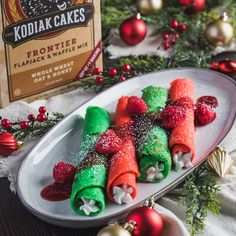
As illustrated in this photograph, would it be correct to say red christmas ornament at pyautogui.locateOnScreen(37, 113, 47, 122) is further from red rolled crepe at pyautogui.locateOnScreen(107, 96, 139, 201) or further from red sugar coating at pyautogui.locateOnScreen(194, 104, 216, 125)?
red sugar coating at pyautogui.locateOnScreen(194, 104, 216, 125)

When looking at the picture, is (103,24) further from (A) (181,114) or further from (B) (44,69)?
(A) (181,114)

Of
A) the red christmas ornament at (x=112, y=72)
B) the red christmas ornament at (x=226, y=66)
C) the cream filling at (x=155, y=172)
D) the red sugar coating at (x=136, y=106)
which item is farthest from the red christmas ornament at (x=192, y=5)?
the cream filling at (x=155, y=172)

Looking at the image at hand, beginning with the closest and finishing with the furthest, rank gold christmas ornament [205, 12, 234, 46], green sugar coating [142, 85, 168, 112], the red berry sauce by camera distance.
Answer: the red berry sauce → green sugar coating [142, 85, 168, 112] → gold christmas ornament [205, 12, 234, 46]

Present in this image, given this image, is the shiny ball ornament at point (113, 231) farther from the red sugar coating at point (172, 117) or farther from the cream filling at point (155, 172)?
the red sugar coating at point (172, 117)

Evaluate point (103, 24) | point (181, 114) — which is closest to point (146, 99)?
point (181, 114)

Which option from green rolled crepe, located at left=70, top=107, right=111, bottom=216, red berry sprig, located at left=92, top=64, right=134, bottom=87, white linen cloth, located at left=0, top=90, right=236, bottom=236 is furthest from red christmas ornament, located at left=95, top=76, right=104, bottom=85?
green rolled crepe, located at left=70, top=107, right=111, bottom=216
